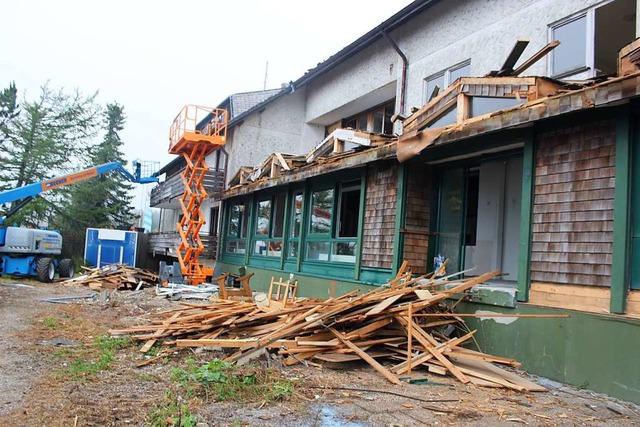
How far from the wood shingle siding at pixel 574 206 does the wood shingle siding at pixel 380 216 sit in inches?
134

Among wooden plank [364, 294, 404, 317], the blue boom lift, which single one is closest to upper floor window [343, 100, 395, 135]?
wooden plank [364, 294, 404, 317]

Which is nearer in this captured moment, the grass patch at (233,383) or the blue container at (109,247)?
the grass patch at (233,383)

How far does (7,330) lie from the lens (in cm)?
899

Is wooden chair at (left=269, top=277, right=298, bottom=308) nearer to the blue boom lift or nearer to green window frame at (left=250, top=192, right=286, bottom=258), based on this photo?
green window frame at (left=250, top=192, right=286, bottom=258)

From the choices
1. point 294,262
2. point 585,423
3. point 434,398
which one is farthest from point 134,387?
point 294,262

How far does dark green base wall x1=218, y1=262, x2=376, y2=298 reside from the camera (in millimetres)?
11114

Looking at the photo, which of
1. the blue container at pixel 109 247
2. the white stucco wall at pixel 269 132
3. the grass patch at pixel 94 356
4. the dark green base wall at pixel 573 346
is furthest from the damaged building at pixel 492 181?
the blue container at pixel 109 247

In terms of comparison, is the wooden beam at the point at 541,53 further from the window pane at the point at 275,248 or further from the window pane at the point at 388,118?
the window pane at the point at 275,248

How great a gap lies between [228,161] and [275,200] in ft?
21.9

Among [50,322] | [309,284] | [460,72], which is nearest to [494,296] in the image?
[309,284]

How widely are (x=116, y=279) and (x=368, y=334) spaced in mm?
14862

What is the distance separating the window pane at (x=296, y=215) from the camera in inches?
552

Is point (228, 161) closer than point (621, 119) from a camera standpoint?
No

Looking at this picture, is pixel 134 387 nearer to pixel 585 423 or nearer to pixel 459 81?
pixel 585 423
